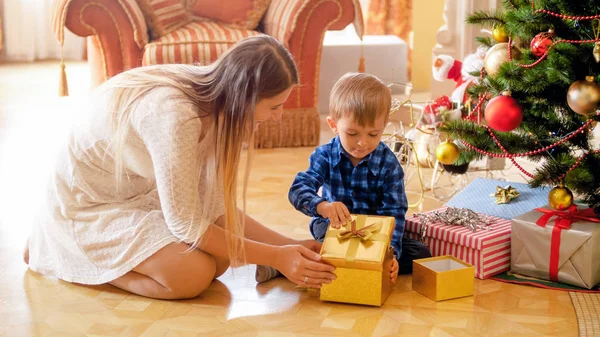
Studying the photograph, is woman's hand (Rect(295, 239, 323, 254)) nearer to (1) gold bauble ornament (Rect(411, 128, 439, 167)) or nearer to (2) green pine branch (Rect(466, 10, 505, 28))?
(2) green pine branch (Rect(466, 10, 505, 28))

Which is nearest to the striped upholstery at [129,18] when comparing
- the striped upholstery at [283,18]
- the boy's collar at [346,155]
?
the striped upholstery at [283,18]

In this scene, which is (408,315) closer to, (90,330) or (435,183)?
(90,330)

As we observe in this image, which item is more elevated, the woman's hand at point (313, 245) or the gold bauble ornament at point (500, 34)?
the gold bauble ornament at point (500, 34)

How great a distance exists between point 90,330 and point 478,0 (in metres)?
2.65

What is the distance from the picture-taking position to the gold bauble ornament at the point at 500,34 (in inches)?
91.7

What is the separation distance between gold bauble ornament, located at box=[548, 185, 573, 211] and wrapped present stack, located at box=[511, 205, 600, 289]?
16 millimetres

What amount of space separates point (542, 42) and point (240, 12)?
1911 millimetres

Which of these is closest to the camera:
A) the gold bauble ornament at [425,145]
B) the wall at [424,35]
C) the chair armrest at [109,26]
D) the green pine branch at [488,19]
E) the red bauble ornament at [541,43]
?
the red bauble ornament at [541,43]

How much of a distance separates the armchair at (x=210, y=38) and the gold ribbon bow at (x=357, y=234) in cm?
160

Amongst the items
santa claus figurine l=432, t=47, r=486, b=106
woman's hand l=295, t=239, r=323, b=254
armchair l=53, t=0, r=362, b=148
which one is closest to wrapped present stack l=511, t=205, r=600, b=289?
woman's hand l=295, t=239, r=323, b=254

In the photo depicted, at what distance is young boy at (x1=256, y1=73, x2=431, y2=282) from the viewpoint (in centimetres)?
205

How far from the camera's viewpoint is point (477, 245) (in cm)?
213

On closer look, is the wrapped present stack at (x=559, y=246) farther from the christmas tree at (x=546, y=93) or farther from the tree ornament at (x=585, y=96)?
the tree ornament at (x=585, y=96)

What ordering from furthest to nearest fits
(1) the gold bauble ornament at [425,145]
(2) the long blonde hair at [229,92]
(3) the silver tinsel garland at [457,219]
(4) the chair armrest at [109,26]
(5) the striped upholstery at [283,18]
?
1. (5) the striped upholstery at [283,18]
2. (4) the chair armrest at [109,26]
3. (1) the gold bauble ornament at [425,145]
4. (3) the silver tinsel garland at [457,219]
5. (2) the long blonde hair at [229,92]
